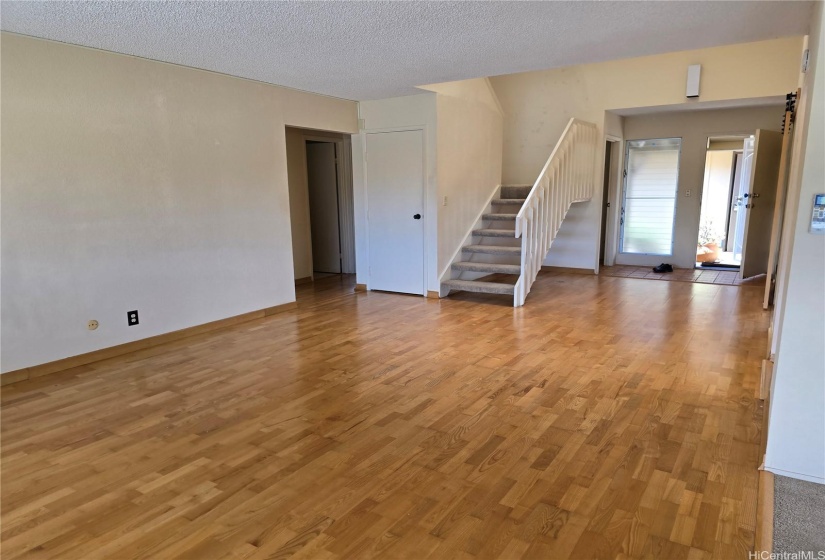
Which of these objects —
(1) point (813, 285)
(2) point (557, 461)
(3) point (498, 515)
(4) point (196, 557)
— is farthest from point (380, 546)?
(1) point (813, 285)

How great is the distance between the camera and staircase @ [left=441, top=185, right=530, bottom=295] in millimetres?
5906

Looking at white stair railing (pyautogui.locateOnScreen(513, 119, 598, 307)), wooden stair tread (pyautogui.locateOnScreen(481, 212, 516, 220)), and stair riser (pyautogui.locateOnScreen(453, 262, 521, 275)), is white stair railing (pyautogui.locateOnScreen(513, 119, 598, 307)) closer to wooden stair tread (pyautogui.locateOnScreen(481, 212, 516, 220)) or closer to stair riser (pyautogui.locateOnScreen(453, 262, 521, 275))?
stair riser (pyautogui.locateOnScreen(453, 262, 521, 275))

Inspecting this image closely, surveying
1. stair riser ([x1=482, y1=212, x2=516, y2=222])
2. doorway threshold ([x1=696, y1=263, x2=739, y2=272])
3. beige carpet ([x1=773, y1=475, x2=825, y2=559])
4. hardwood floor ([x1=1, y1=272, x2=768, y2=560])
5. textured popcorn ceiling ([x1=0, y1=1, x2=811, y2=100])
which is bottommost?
hardwood floor ([x1=1, y1=272, x2=768, y2=560])

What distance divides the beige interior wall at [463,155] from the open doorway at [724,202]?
483 cm

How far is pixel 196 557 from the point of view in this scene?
177cm

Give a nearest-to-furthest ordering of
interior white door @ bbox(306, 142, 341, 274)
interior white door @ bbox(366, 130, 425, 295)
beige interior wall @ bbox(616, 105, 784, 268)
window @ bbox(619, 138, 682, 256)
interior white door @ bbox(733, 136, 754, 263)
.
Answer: interior white door @ bbox(366, 130, 425, 295), beige interior wall @ bbox(616, 105, 784, 268), interior white door @ bbox(306, 142, 341, 274), window @ bbox(619, 138, 682, 256), interior white door @ bbox(733, 136, 754, 263)

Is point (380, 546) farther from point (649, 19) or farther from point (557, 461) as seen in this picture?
point (649, 19)

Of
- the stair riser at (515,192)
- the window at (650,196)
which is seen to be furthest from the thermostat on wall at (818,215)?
the window at (650,196)

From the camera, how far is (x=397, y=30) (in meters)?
3.30

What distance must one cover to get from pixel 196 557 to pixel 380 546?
25.8 inches

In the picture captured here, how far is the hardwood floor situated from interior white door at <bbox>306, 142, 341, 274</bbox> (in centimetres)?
351

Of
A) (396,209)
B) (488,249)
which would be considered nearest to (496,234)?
(488,249)

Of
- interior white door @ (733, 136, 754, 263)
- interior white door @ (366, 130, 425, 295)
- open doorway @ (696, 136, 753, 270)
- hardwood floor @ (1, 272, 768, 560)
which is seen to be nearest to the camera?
hardwood floor @ (1, 272, 768, 560)

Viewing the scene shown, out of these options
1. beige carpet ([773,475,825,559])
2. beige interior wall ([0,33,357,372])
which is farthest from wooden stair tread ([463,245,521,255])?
beige carpet ([773,475,825,559])
